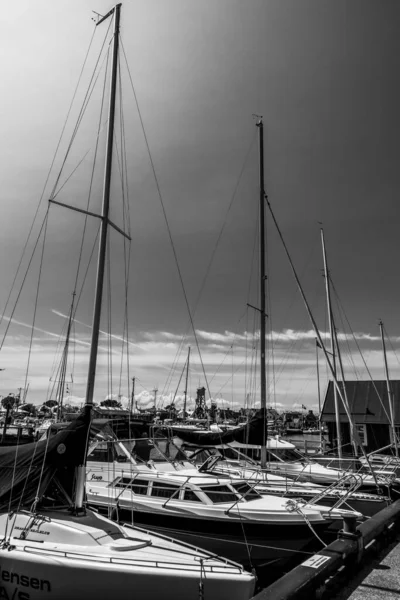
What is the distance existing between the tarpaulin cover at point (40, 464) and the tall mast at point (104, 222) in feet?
2.81

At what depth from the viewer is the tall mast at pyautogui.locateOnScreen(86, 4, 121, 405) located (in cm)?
941

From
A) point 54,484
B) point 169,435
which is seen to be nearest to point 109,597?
point 54,484

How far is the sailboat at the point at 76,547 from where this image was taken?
21.1 feet

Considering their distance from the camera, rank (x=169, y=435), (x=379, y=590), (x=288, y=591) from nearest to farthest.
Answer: (x=288, y=591) → (x=379, y=590) → (x=169, y=435)

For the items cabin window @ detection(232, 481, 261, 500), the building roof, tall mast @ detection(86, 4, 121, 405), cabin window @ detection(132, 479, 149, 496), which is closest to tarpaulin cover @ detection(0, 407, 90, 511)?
tall mast @ detection(86, 4, 121, 405)

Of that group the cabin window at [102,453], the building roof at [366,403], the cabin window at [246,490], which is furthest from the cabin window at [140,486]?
the building roof at [366,403]

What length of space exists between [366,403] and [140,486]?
29.5 metres

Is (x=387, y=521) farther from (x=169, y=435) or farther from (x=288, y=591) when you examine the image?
(x=169, y=435)

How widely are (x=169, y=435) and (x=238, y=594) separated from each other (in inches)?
432

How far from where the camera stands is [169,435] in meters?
17.2

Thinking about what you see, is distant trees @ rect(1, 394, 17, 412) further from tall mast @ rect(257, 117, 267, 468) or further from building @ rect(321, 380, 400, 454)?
tall mast @ rect(257, 117, 267, 468)

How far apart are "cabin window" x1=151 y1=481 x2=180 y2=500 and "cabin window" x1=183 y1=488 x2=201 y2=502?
31 cm

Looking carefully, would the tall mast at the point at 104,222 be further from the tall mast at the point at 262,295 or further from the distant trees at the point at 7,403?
the distant trees at the point at 7,403

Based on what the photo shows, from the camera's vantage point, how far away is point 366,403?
36656 millimetres
